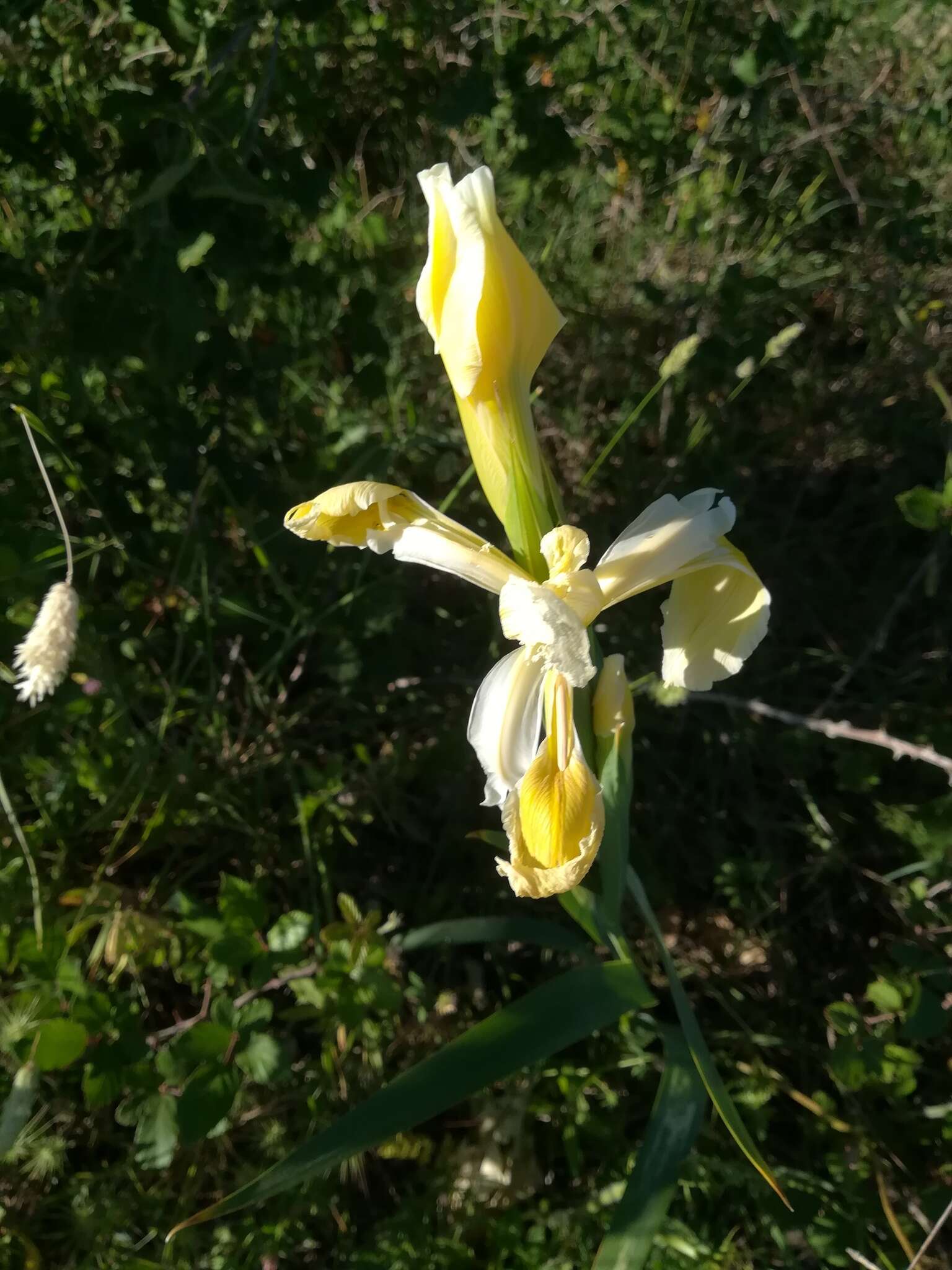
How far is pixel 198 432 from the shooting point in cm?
137

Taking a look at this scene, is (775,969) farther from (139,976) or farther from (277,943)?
(139,976)

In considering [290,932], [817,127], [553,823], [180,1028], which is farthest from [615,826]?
[817,127]

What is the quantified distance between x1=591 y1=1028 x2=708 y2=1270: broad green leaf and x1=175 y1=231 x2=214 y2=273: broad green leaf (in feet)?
3.99

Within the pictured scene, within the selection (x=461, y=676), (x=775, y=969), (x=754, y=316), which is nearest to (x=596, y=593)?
(x=461, y=676)

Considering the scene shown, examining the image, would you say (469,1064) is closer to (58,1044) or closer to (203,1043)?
(203,1043)

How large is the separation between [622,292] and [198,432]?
1.14m

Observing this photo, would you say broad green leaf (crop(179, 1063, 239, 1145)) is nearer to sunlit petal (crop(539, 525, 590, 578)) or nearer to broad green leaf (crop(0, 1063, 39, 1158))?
broad green leaf (crop(0, 1063, 39, 1158))

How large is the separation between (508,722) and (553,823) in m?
0.12

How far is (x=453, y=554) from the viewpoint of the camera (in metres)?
0.81

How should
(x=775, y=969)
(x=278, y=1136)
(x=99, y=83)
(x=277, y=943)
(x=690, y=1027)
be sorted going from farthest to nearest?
(x=775, y=969) → (x=278, y=1136) → (x=277, y=943) → (x=99, y=83) → (x=690, y=1027)

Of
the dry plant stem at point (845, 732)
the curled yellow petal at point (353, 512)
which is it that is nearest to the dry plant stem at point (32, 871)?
the curled yellow petal at point (353, 512)

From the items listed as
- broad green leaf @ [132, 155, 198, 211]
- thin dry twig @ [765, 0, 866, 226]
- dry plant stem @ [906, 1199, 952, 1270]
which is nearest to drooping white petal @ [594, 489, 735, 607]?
broad green leaf @ [132, 155, 198, 211]

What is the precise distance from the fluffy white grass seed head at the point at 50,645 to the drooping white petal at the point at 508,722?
19.5 inches

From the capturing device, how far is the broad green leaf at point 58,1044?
113 cm
